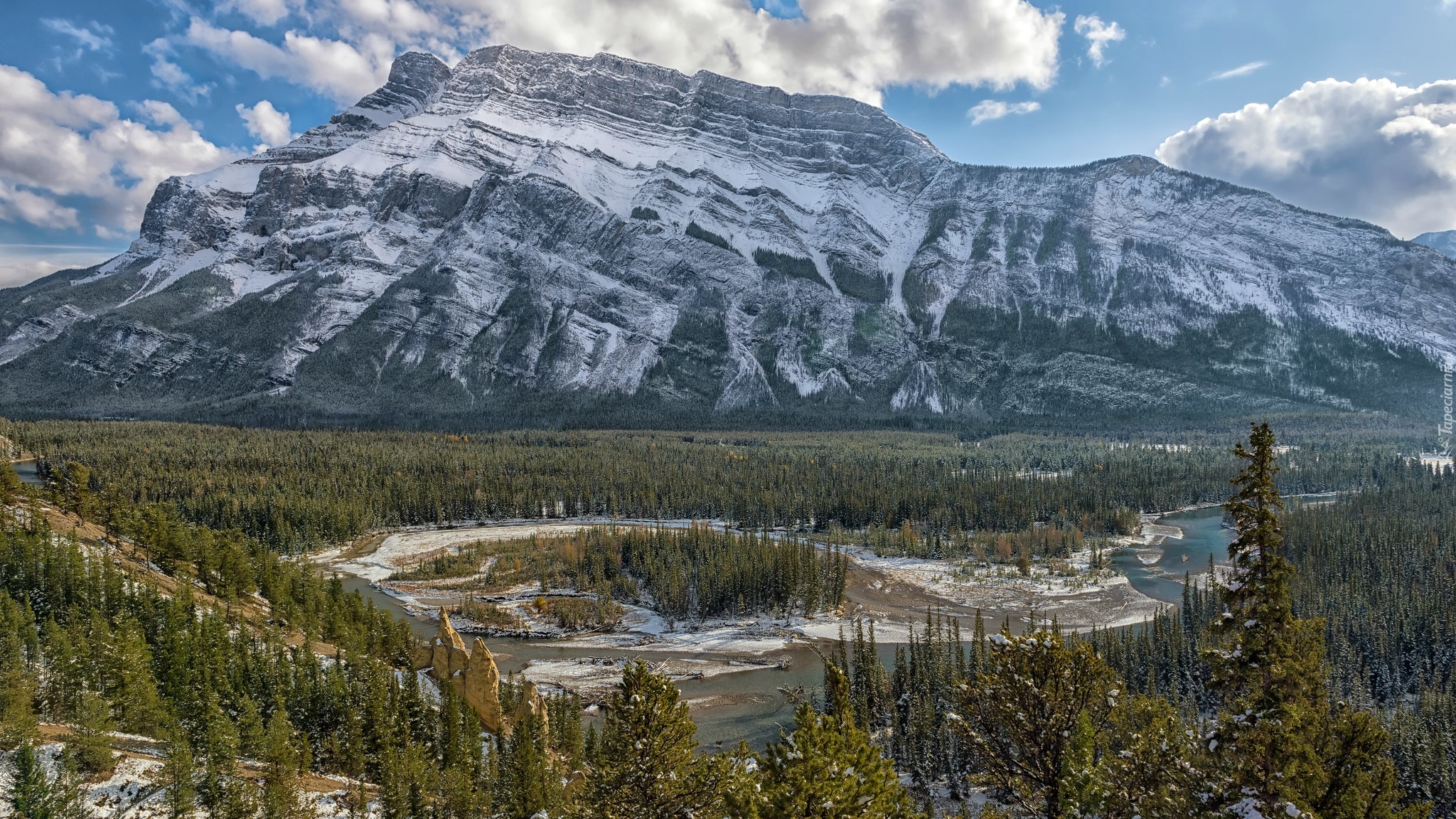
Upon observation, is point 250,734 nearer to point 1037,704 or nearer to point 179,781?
point 179,781

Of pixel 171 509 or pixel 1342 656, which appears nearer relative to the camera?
pixel 1342 656

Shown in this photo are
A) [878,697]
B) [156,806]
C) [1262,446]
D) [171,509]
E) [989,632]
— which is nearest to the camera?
[1262,446]

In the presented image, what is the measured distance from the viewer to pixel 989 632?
305ft

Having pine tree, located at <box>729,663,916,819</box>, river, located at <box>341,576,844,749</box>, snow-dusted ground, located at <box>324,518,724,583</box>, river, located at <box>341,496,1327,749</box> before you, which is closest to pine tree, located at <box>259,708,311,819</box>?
pine tree, located at <box>729,663,916,819</box>

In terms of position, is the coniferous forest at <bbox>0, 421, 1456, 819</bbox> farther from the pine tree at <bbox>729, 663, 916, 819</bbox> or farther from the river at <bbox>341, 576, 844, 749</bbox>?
the river at <bbox>341, 576, 844, 749</bbox>

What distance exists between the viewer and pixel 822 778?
17891mm

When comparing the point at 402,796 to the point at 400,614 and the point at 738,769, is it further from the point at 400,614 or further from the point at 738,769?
the point at 400,614

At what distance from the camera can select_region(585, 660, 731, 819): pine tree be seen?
22609 mm

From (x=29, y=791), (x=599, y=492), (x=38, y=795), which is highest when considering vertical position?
(x=29, y=791)

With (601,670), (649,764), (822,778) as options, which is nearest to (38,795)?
(649,764)

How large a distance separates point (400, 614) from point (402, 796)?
65469 millimetres

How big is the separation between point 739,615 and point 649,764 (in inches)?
3263

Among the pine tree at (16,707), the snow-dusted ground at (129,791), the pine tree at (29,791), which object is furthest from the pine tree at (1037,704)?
the pine tree at (16,707)

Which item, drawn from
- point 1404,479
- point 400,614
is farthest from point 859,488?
point 1404,479
